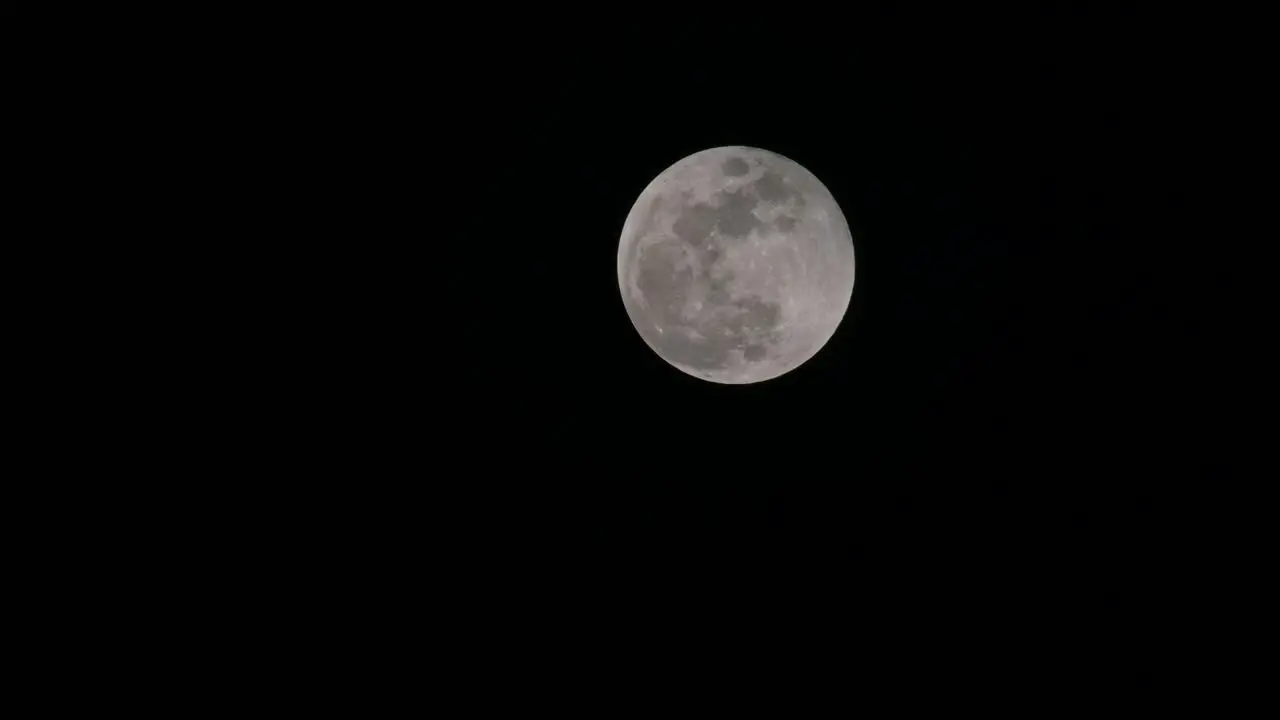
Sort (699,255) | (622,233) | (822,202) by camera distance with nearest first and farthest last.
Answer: (699,255), (822,202), (622,233)

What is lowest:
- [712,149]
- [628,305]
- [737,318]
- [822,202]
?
[737,318]

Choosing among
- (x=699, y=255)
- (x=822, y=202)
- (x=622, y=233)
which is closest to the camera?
(x=699, y=255)

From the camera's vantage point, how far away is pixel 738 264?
409 centimetres

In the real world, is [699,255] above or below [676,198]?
below

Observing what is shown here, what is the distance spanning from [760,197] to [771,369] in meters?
0.99

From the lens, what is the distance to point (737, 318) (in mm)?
4188

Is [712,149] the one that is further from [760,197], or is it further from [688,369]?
[688,369]

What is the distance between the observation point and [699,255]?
163 inches

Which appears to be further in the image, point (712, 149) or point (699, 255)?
point (712, 149)

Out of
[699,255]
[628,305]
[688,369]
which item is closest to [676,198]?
[699,255]

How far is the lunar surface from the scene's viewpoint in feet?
13.5

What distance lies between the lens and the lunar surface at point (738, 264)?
13.5 feet

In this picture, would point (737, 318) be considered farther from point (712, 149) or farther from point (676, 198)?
point (712, 149)

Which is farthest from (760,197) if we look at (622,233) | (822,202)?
(622,233)
